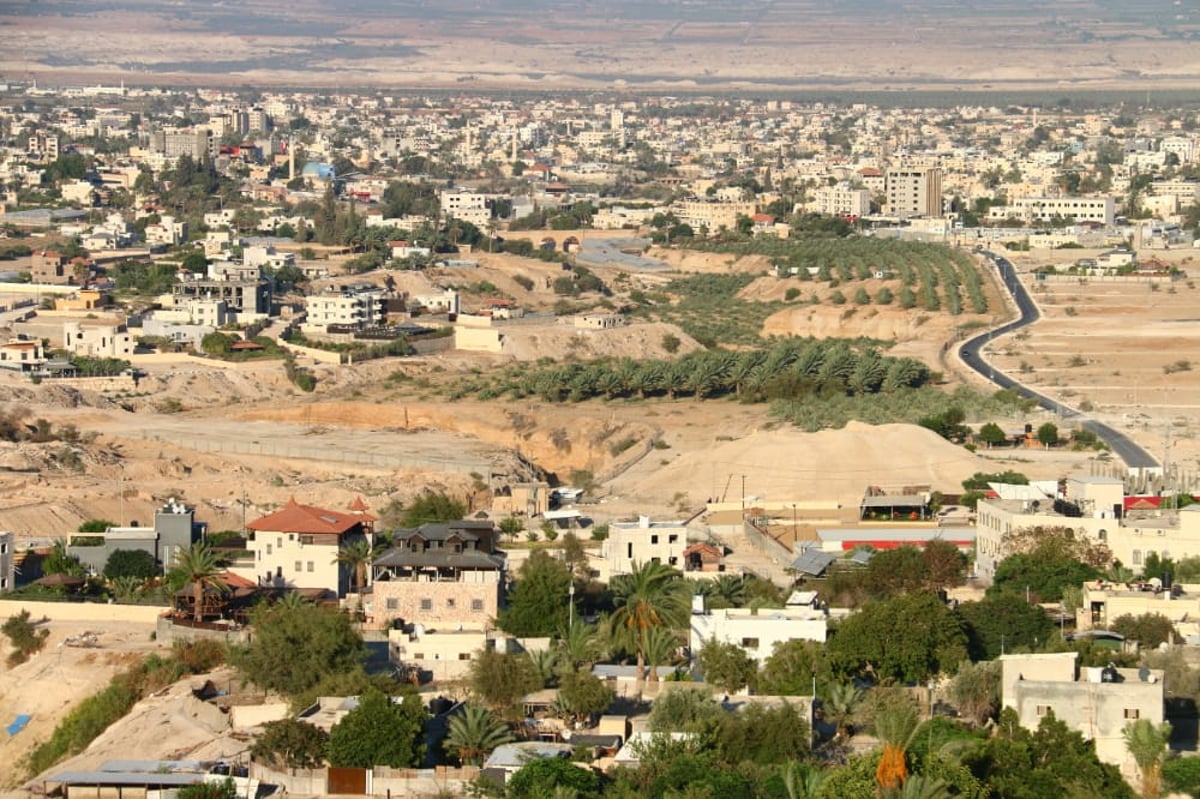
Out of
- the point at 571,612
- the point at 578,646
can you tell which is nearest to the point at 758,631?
the point at 578,646

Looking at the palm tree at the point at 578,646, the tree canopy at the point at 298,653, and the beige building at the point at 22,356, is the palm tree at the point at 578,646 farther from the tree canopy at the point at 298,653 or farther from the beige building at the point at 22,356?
the beige building at the point at 22,356

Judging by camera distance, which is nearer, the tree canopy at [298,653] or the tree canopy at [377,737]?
the tree canopy at [377,737]

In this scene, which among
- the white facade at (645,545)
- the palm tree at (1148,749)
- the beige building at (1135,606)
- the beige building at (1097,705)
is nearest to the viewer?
the palm tree at (1148,749)

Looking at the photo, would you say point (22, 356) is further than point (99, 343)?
No

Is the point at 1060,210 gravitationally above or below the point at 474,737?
below

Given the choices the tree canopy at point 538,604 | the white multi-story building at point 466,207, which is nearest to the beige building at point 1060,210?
the white multi-story building at point 466,207

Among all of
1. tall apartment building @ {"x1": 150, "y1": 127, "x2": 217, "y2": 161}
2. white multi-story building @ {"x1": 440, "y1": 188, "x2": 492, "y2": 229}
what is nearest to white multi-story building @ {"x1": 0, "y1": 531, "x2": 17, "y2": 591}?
white multi-story building @ {"x1": 440, "y1": 188, "x2": 492, "y2": 229}

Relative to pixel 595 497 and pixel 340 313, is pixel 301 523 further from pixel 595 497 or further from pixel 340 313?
pixel 340 313

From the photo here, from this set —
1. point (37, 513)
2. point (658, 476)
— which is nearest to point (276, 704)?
point (37, 513)
